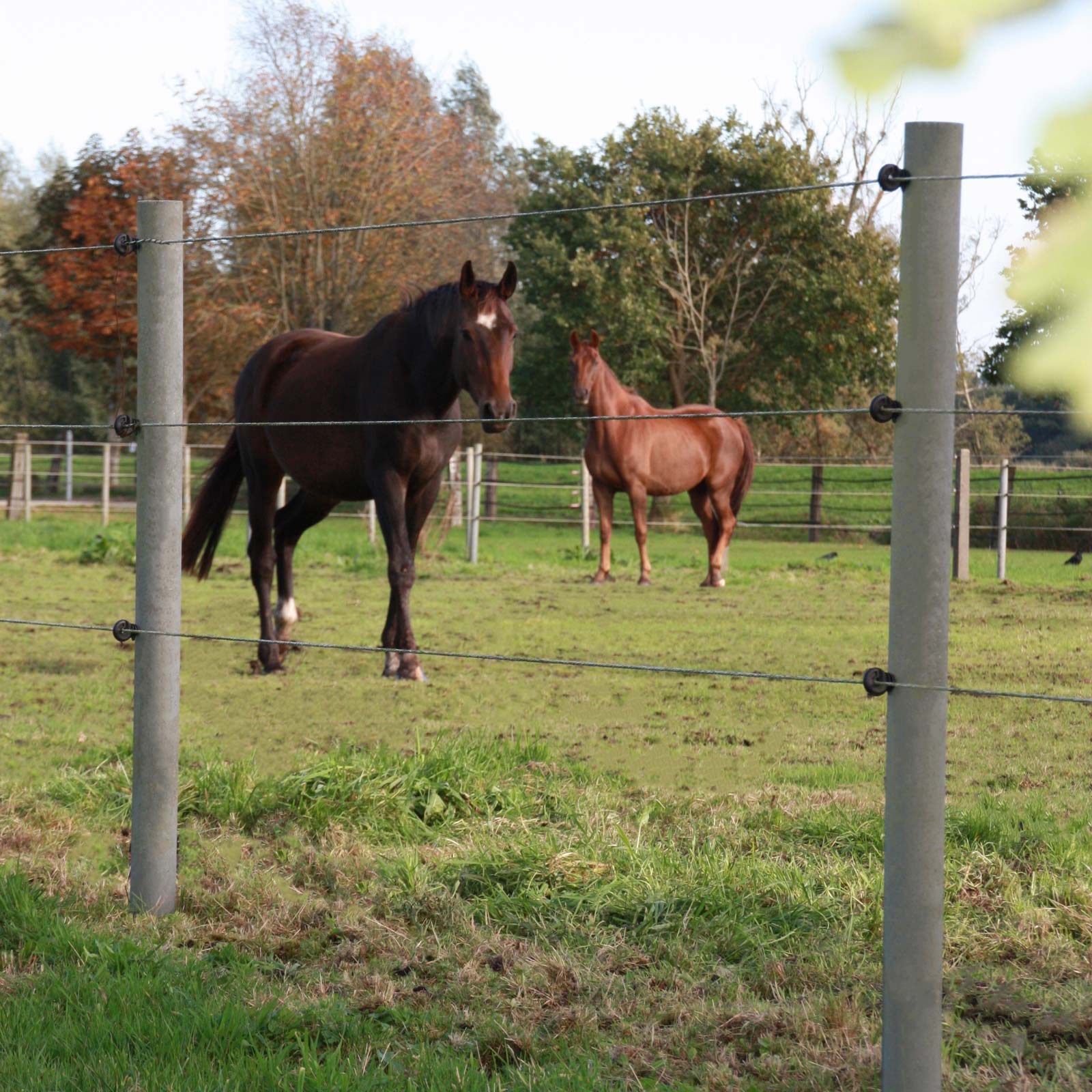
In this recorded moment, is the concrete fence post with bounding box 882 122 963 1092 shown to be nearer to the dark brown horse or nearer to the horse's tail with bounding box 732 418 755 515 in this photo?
the dark brown horse

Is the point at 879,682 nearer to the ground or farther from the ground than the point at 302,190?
nearer to the ground

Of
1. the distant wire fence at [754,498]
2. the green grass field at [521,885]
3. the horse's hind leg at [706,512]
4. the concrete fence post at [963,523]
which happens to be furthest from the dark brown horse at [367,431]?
the concrete fence post at [963,523]

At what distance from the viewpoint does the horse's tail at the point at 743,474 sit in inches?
476

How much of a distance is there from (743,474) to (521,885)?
9.53m

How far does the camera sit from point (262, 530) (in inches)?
276

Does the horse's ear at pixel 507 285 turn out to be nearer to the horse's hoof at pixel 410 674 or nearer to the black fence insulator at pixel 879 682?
the horse's hoof at pixel 410 674

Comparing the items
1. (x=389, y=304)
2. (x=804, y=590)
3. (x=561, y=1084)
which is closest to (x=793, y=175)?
(x=389, y=304)

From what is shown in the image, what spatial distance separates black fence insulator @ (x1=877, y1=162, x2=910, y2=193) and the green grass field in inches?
55.2

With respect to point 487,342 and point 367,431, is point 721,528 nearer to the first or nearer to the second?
point 367,431

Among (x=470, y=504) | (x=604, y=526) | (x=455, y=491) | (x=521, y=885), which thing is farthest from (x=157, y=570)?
(x=455, y=491)

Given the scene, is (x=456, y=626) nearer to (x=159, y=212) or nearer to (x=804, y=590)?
(x=804, y=590)

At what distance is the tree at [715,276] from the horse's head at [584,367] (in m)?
11.1

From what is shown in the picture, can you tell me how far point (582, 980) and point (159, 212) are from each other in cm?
188

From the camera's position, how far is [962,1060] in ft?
6.79
